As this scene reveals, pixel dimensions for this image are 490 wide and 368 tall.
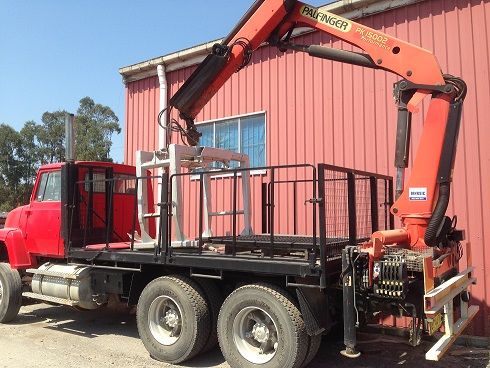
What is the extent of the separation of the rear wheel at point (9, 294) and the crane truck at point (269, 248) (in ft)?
0.09

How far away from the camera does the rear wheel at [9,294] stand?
7.99m

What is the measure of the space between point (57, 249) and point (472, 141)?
678 centimetres

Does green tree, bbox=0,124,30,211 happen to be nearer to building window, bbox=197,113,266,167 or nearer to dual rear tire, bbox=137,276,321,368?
building window, bbox=197,113,266,167

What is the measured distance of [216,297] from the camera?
6066 mm

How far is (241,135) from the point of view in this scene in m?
10.5

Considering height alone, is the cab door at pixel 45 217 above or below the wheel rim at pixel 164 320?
above

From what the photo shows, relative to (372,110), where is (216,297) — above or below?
below

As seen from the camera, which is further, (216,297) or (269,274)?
(216,297)

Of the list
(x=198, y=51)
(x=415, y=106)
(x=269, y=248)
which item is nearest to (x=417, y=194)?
(x=415, y=106)

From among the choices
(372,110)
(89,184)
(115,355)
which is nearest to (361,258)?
(115,355)

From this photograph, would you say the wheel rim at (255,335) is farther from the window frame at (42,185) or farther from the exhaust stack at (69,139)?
the window frame at (42,185)

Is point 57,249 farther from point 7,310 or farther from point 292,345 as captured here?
point 292,345

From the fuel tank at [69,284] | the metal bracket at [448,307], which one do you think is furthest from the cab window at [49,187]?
Result: the metal bracket at [448,307]

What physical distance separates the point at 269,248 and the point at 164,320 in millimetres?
1734
